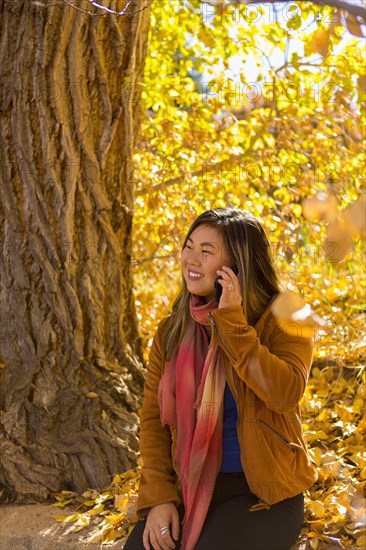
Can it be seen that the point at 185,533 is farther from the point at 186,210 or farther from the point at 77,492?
the point at 186,210

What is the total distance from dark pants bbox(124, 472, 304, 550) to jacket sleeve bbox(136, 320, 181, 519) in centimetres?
9

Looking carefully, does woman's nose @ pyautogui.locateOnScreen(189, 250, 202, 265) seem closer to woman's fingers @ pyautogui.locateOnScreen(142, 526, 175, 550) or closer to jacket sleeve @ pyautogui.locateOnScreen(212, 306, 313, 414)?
jacket sleeve @ pyautogui.locateOnScreen(212, 306, 313, 414)

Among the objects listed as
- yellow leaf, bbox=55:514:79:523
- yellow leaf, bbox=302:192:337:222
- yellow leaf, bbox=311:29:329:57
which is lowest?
yellow leaf, bbox=55:514:79:523

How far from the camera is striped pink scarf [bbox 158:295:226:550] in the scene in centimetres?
222

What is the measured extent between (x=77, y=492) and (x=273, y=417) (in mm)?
1328

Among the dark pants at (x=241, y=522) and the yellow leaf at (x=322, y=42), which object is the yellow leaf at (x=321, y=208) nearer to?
the yellow leaf at (x=322, y=42)

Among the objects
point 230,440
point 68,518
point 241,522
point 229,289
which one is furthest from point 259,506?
point 68,518

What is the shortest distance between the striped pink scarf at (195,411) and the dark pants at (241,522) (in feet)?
0.13

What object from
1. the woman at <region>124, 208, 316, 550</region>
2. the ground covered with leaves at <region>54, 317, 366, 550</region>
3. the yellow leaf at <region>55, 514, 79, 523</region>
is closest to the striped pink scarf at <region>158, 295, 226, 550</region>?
the woman at <region>124, 208, 316, 550</region>

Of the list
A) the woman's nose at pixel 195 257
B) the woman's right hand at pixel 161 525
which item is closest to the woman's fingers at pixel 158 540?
the woman's right hand at pixel 161 525

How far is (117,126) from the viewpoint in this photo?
12.0 feet

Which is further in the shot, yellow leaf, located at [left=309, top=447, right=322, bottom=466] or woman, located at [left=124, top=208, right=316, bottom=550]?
yellow leaf, located at [left=309, top=447, right=322, bottom=466]

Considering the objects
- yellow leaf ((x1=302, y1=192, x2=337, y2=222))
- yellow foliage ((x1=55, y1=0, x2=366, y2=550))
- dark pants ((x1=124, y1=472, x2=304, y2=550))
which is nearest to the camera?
yellow leaf ((x1=302, y1=192, x2=337, y2=222))

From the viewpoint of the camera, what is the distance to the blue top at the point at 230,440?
2285 millimetres
